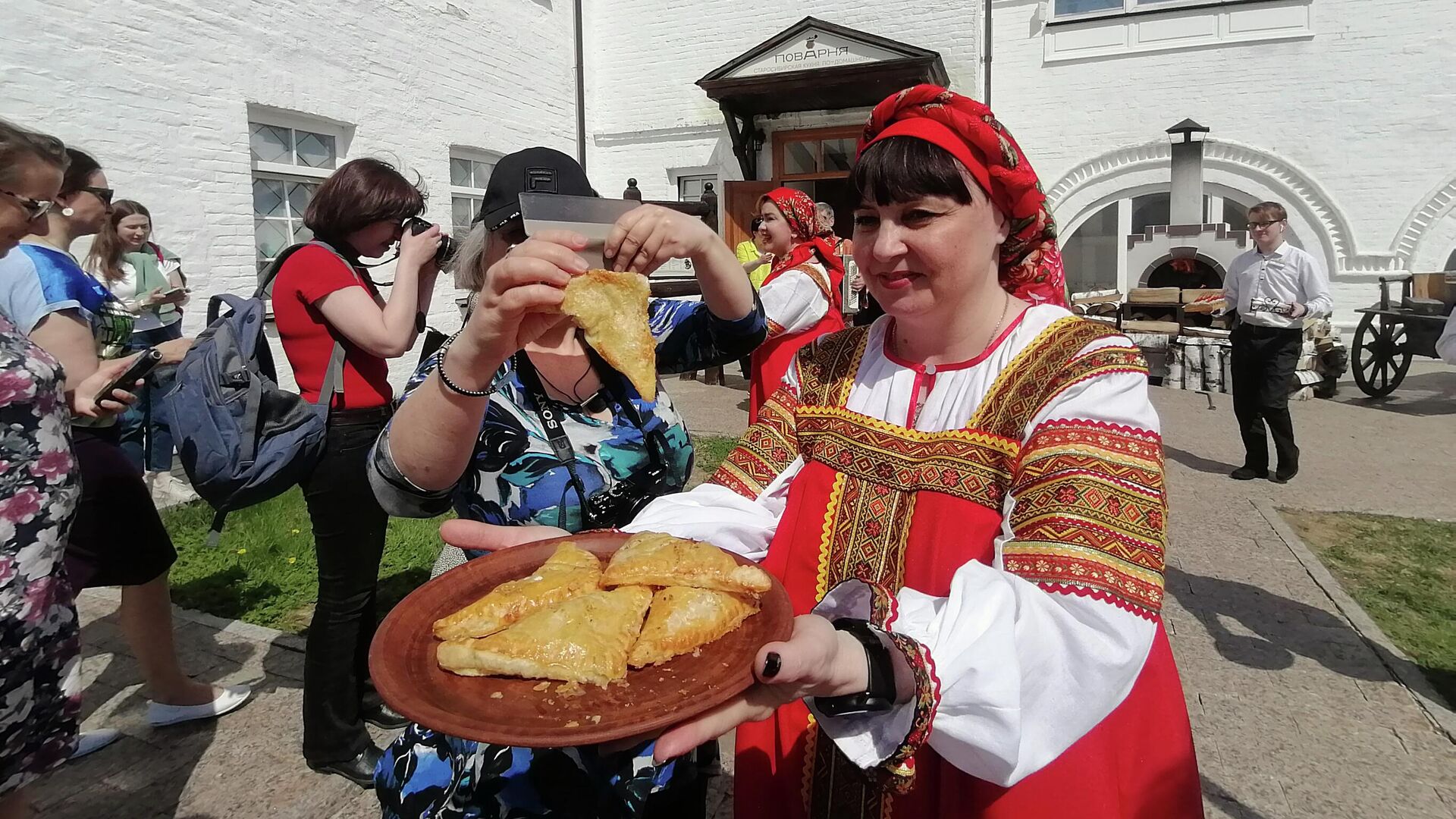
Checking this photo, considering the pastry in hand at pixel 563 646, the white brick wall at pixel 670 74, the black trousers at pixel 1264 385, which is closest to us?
the pastry in hand at pixel 563 646

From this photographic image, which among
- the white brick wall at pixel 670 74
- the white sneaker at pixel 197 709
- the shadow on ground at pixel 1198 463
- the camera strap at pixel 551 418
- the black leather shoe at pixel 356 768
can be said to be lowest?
the black leather shoe at pixel 356 768

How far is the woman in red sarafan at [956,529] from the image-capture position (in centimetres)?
119

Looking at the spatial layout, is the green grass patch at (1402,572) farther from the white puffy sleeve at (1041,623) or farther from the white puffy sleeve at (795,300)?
the white puffy sleeve at (795,300)

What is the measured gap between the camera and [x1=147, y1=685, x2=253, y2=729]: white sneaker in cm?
336

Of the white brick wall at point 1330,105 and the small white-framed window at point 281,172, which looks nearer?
the small white-framed window at point 281,172

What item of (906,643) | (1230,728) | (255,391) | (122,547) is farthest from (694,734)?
(1230,728)

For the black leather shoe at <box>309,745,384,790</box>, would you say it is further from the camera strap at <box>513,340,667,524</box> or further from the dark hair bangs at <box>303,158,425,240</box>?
the dark hair bangs at <box>303,158,425,240</box>

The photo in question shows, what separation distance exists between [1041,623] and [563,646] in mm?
839

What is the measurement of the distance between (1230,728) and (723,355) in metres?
2.76

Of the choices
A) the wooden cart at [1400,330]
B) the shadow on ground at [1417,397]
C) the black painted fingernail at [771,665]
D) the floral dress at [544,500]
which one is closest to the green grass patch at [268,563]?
the floral dress at [544,500]

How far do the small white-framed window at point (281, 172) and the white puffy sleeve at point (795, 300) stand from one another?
5.26 meters

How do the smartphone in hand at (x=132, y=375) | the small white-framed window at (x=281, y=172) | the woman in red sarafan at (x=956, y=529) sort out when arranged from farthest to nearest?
the small white-framed window at (x=281, y=172)
the smartphone in hand at (x=132, y=375)
the woman in red sarafan at (x=956, y=529)

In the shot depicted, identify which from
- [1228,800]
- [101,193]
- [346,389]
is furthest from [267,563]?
[1228,800]

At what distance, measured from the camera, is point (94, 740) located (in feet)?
10.6
